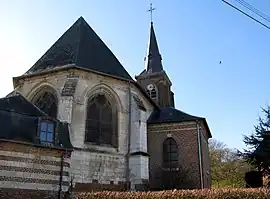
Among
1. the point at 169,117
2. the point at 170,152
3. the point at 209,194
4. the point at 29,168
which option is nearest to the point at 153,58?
the point at 169,117

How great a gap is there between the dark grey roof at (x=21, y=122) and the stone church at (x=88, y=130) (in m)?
0.04

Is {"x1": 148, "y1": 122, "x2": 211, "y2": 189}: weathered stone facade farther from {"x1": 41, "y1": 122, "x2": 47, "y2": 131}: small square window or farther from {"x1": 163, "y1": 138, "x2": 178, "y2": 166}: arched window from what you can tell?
{"x1": 41, "y1": 122, "x2": 47, "y2": 131}: small square window

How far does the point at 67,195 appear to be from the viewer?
39.1 feet

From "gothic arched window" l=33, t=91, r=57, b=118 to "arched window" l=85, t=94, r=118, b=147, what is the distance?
5.33ft

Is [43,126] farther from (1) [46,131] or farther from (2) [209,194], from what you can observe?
(2) [209,194]

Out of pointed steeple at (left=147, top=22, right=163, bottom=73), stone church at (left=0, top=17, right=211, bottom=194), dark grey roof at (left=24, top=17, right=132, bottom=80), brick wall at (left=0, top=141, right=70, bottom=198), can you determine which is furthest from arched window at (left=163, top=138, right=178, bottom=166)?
pointed steeple at (left=147, top=22, right=163, bottom=73)

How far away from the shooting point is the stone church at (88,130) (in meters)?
11.7

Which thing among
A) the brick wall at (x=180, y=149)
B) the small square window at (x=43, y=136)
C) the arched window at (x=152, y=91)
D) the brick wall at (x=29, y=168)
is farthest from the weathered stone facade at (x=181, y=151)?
the arched window at (x=152, y=91)

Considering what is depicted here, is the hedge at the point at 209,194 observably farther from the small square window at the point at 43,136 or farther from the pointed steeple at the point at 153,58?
the pointed steeple at the point at 153,58

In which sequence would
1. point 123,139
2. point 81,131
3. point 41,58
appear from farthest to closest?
point 41,58 → point 123,139 → point 81,131

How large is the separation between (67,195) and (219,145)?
28.9 meters

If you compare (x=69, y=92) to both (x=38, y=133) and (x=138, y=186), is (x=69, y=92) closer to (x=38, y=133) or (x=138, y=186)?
(x=38, y=133)

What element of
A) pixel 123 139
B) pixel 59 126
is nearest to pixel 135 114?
pixel 123 139

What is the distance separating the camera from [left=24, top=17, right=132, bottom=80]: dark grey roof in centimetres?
1597
